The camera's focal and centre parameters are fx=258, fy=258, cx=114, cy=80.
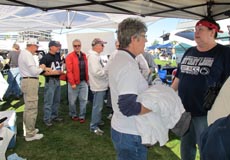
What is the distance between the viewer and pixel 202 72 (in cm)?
228

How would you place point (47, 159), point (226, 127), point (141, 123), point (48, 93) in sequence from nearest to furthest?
point (226, 127) → point (141, 123) → point (47, 159) → point (48, 93)

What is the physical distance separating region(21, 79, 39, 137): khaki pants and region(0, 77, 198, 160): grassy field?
0.27m

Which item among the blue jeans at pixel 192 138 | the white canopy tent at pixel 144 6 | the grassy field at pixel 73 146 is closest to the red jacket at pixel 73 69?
the grassy field at pixel 73 146

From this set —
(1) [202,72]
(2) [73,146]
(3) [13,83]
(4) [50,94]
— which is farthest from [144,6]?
(3) [13,83]

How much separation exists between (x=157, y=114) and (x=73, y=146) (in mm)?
2764

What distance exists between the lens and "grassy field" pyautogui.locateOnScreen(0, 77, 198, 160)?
3727 millimetres

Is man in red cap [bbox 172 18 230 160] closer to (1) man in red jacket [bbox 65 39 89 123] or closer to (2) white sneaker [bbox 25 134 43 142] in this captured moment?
(2) white sneaker [bbox 25 134 43 142]

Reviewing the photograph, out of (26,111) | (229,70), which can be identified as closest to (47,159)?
(26,111)

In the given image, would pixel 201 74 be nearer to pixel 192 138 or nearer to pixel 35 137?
pixel 192 138

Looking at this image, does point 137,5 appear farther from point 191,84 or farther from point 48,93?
point 48,93

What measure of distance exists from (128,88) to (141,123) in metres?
0.27

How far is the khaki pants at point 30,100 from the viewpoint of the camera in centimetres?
415

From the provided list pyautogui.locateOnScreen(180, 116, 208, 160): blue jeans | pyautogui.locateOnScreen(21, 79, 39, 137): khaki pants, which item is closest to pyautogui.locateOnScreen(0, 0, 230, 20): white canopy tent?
pyautogui.locateOnScreen(21, 79, 39, 137): khaki pants

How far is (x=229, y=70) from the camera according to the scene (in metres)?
2.24
